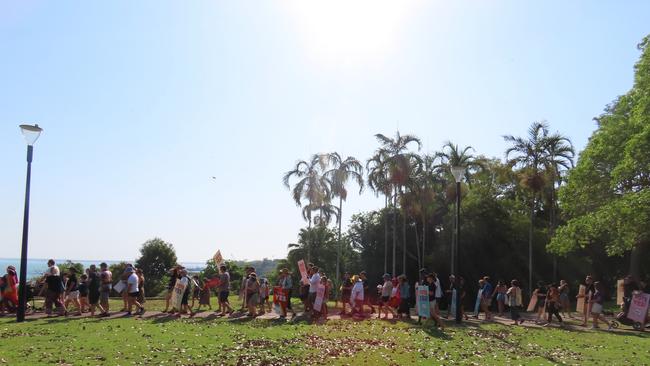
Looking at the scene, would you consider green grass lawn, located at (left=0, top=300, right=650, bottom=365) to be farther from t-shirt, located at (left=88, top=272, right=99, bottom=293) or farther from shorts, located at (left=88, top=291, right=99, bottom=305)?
t-shirt, located at (left=88, top=272, right=99, bottom=293)

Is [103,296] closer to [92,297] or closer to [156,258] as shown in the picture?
[92,297]

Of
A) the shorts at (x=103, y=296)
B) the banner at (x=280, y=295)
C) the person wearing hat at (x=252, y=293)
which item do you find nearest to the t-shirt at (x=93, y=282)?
the shorts at (x=103, y=296)

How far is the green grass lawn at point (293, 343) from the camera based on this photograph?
11.8 m

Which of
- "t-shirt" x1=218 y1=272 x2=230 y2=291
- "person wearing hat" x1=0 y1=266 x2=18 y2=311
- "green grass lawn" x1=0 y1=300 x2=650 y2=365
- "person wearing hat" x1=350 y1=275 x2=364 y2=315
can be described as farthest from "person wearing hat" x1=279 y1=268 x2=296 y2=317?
"person wearing hat" x1=0 y1=266 x2=18 y2=311

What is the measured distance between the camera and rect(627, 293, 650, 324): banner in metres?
20.4

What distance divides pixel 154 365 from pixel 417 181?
32998 millimetres

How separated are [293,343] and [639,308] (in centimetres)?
1335

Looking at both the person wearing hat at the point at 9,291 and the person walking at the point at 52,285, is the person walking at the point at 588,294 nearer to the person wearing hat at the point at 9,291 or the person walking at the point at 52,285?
the person walking at the point at 52,285

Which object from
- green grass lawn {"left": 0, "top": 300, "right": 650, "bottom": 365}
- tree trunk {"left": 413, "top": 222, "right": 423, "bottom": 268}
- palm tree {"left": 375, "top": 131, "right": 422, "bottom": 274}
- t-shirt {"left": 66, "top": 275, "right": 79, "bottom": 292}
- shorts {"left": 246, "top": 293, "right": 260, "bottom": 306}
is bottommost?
green grass lawn {"left": 0, "top": 300, "right": 650, "bottom": 365}

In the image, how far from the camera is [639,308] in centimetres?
2053

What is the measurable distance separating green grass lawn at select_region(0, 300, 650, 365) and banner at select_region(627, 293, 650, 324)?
129 centimetres

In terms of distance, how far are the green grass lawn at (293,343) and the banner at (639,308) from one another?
129 centimetres

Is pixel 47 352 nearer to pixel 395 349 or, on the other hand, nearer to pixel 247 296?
pixel 395 349

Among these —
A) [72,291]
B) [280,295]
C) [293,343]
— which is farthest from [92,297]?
[293,343]
